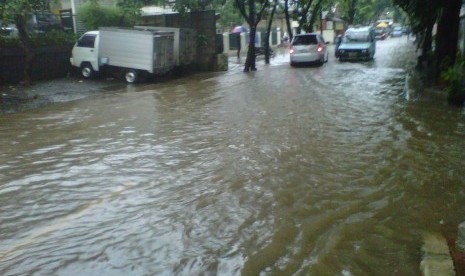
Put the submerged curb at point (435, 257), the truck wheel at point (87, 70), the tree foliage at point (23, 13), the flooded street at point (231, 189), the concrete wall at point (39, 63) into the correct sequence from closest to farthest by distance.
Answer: the submerged curb at point (435, 257), the flooded street at point (231, 189), the tree foliage at point (23, 13), the concrete wall at point (39, 63), the truck wheel at point (87, 70)

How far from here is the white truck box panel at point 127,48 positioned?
18.0m

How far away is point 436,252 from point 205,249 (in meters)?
2.00

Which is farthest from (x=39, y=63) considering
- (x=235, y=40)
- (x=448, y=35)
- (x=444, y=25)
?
(x=235, y=40)

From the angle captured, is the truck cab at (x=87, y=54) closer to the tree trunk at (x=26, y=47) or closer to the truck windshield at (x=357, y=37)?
the tree trunk at (x=26, y=47)

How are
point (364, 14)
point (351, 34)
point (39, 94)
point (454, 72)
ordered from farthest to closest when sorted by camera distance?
point (364, 14)
point (351, 34)
point (39, 94)
point (454, 72)

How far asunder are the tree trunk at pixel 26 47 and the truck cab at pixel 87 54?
2.18m

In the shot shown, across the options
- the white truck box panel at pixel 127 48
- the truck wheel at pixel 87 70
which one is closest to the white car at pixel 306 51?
the white truck box panel at pixel 127 48

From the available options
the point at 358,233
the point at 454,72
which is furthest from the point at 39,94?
the point at 358,233

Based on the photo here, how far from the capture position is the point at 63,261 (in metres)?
4.25

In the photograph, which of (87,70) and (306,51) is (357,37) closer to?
(306,51)

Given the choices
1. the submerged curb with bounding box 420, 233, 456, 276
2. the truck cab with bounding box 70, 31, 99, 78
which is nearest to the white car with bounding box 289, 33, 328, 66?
the truck cab with bounding box 70, 31, 99, 78

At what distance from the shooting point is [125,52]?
60.4 ft

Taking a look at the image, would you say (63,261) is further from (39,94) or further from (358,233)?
(39,94)

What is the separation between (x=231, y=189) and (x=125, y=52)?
1359cm
